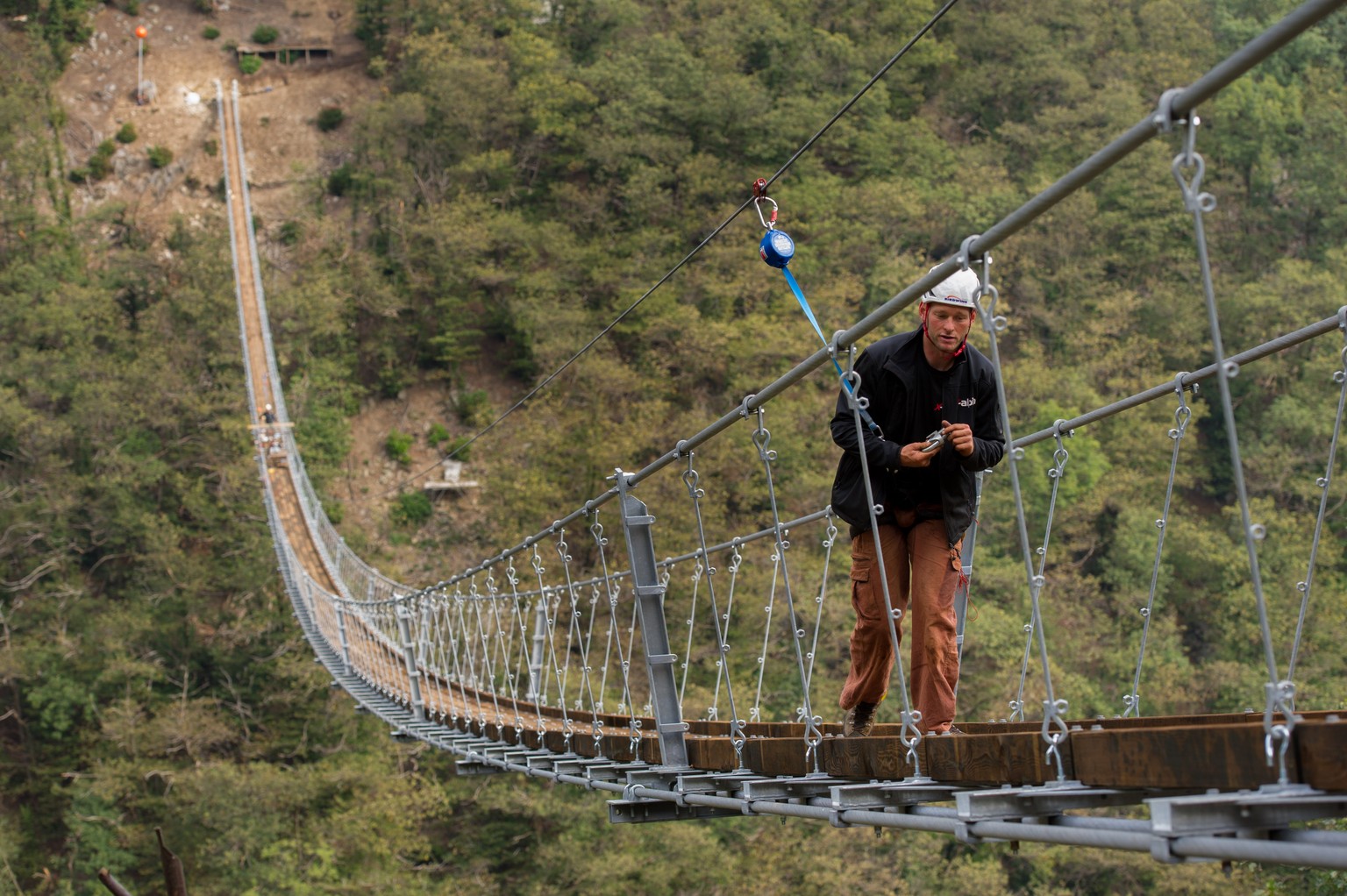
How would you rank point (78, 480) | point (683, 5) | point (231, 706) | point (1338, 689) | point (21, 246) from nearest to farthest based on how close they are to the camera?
point (1338, 689), point (231, 706), point (78, 480), point (21, 246), point (683, 5)

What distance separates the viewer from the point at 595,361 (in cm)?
1561

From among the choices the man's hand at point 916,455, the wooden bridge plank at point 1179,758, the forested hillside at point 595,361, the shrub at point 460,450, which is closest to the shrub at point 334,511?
the forested hillside at point 595,361

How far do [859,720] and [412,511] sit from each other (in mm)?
14480

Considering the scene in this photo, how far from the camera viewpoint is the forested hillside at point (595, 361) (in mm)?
13359

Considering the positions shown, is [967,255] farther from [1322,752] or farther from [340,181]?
[340,181]

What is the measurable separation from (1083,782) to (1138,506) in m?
→ 16.0

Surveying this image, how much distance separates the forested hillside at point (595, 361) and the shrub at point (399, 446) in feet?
1.83

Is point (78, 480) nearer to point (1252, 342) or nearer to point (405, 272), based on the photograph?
point (405, 272)

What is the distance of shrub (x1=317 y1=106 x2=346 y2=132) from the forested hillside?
16cm

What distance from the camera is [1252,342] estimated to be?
18.5 metres

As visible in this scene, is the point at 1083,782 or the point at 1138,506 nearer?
the point at 1083,782

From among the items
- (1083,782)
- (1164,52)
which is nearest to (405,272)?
(1164,52)

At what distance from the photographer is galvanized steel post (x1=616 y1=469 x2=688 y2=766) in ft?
10.6

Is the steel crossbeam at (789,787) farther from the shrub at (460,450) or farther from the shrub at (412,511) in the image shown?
the shrub at (460,450)
